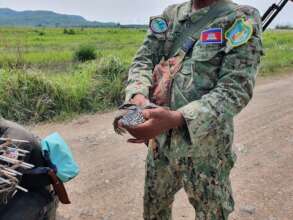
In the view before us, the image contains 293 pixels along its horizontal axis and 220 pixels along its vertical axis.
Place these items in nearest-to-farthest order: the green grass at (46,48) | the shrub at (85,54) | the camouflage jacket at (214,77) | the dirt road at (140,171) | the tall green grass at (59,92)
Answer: the camouflage jacket at (214,77) < the dirt road at (140,171) < the tall green grass at (59,92) < the green grass at (46,48) < the shrub at (85,54)

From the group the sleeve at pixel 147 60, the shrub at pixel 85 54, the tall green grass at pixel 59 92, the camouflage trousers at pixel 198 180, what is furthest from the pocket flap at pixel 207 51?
the shrub at pixel 85 54

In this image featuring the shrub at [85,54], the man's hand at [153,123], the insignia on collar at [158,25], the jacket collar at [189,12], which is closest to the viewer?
the man's hand at [153,123]

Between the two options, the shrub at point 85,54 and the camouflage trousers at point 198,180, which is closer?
the camouflage trousers at point 198,180

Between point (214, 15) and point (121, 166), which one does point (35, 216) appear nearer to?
point (214, 15)

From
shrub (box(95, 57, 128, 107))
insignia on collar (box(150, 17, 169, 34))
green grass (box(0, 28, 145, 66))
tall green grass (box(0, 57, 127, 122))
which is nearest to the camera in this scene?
insignia on collar (box(150, 17, 169, 34))

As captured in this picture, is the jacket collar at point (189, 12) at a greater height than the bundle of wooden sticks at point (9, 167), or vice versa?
the jacket collar at point (189, 12)

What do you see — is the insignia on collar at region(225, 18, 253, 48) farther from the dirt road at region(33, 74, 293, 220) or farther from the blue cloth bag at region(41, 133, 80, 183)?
the dirt road at region(33, 74, 293, 220)

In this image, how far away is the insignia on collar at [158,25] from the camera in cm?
212

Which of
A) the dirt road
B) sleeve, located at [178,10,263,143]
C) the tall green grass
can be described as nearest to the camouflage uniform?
sleeve, located at [178,10,263,143]

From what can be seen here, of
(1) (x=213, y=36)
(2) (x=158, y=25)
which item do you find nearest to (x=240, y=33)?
(1) (x=213, y=36)

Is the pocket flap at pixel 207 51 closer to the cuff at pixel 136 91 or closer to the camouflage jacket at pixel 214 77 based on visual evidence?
the camouflage jacket at pixel 214 77

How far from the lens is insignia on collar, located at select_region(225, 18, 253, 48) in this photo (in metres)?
1.82

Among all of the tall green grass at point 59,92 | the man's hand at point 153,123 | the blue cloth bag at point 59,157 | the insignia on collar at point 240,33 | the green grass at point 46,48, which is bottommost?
the green grass at point 46,48

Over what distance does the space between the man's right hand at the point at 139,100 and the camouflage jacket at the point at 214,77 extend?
1.0 inches
